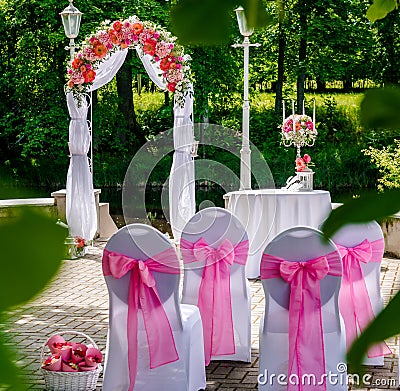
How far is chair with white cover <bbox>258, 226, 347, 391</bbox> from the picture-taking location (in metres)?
3.33

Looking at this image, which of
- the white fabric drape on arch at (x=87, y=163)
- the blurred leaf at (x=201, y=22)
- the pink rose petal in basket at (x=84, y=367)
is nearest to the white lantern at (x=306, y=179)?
the white fabric drape on arch at (x=87, y=163)

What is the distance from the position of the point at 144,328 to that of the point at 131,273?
0.25 m

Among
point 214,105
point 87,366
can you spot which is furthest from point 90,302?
point 214,105

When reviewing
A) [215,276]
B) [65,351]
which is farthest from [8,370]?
[215,276]

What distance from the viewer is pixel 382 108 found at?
215 millimetres

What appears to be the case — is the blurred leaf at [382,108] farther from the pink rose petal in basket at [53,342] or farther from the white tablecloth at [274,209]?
the white tablecloth at [274,209]

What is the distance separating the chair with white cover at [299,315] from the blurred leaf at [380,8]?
9.22 feet

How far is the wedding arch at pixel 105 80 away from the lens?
7.84 metres

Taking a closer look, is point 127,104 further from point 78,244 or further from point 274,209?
point 78,244

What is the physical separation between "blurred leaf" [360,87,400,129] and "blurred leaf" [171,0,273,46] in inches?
2.0

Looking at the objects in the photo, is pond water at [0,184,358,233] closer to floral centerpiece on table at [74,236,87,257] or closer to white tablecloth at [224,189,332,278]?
white tablecloth at [224,189,332,278]

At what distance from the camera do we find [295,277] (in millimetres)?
3359

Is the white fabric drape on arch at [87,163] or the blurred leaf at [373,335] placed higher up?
the white fabric drape on arch at [87,163]

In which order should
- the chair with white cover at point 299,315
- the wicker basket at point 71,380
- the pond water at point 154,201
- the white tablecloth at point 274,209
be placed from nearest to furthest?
the chair with white cover at point 299,315, the wicker basket at point 71,380, the white tablecloth at point 274,209, the pond water at point 154,201
